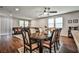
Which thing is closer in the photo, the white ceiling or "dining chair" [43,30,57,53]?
the white ceiling

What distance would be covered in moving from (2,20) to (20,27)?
0.39m

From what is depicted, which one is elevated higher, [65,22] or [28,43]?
[65,22]

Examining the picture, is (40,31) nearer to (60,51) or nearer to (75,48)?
(60,51)

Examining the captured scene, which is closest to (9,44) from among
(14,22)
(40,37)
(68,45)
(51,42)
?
(14,22)

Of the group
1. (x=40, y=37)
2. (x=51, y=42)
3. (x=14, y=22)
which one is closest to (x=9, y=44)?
(x=14, y=22)

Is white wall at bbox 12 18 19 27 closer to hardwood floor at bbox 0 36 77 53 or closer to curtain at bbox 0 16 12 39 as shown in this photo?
curtain at bbox 0 16 12 39

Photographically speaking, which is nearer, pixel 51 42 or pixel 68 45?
pixel 68 45

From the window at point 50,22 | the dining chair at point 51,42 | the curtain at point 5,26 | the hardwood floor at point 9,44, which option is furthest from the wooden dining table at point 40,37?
the curtain at point 5,26

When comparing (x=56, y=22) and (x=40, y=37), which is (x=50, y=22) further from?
(x=40, y=37)

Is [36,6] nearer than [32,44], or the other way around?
[36,6]

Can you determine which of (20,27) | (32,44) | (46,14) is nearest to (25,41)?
(32,44)

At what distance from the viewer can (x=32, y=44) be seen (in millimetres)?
1914

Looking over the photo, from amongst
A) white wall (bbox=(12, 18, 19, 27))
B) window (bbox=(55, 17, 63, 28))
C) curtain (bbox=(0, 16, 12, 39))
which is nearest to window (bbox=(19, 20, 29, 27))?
white wall (bbox=(12, 18, 19, 27))

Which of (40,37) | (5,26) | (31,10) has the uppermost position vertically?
(31,10)
